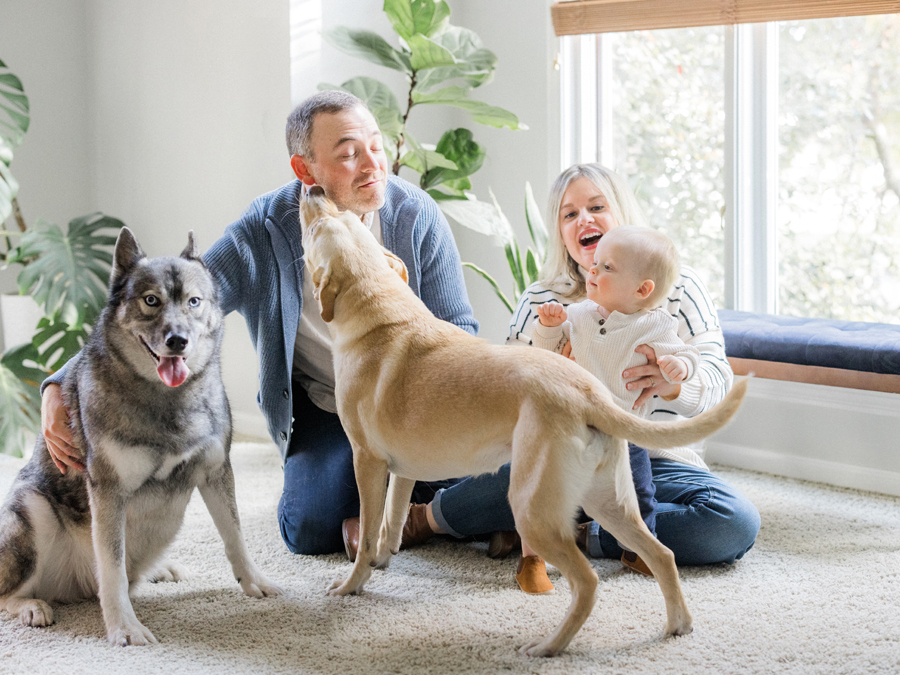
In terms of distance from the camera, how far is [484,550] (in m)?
2.28

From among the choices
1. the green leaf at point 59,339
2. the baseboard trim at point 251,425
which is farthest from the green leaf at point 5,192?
the baseboard trim at point 251,425

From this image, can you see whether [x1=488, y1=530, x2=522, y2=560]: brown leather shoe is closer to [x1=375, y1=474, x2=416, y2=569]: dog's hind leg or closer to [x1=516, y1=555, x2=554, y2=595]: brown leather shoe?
[x1=516, y1=555, x2=554, y2=595]: brown leather shoe

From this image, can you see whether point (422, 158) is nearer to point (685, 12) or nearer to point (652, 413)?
point (685, 12)

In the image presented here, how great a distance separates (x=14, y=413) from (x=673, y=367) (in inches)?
96.8

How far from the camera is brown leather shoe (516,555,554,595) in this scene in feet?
6.44

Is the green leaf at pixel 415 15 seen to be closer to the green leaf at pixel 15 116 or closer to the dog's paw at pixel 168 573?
the green leaf at pixel 15 116

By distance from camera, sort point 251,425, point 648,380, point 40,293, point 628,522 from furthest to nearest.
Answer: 1. point 251,425
2. point 40,293
3. point 648,380
4. point 628,522

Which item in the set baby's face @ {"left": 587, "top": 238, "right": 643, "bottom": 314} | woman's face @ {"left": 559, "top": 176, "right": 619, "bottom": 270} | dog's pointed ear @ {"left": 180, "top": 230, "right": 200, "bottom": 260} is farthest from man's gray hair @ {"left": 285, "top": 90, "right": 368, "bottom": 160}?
baby's face @ {"left": 587, "top": 238, "right": 643, "bottom": 314}

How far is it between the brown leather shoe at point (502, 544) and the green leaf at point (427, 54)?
1722 mm

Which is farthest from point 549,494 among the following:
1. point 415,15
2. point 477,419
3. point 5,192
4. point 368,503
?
point 5,192

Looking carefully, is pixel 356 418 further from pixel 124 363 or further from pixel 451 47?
pixel 451 47

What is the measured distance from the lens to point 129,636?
172 centimetres

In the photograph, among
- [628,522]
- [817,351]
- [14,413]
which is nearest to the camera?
[628,522]

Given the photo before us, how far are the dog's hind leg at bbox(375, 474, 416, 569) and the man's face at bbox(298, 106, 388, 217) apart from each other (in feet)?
2.26
